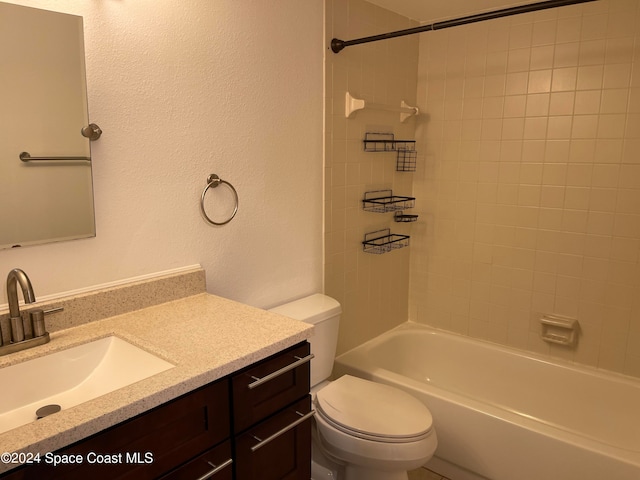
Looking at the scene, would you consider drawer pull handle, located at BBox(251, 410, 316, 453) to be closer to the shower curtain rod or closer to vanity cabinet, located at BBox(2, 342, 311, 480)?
vanity cabinet, located at BBox(2, 342, 311, 480)

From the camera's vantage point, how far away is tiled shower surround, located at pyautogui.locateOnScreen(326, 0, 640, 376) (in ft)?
7.48

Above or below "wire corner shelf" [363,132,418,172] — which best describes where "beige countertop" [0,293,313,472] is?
below

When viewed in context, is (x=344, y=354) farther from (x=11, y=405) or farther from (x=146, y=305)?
(x=11, y=405)

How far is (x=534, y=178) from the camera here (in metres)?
2.51

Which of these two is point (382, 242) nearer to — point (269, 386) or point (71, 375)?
point (269, 386)

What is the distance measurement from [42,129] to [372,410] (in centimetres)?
147

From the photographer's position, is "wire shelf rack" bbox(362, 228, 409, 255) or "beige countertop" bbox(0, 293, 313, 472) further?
"wire shelf rack" bbox(362, 228, 409, 255)

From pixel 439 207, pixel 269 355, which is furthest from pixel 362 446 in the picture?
pixel 439 207

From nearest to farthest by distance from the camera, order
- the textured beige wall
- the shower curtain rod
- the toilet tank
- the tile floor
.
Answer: the textured beige wall → the shower curtain rod → the toilet tank → the tile floor

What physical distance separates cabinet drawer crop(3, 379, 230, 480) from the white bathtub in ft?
4.21

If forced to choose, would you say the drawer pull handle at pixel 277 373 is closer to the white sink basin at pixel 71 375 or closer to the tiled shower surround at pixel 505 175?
the white sink basin at pixel 71 375

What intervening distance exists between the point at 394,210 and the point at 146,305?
158 centimetres

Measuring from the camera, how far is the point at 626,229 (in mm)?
2287

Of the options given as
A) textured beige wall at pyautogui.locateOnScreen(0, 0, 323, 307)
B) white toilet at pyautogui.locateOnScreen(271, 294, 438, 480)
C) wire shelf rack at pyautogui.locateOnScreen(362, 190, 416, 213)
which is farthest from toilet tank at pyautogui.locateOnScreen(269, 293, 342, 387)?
wire shelf rack at pyautogui.locateOnScreen(362, 190, 416, 213)
